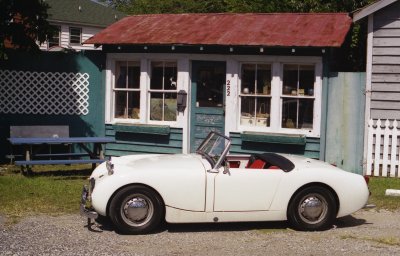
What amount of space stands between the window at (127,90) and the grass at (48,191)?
5.73 ft

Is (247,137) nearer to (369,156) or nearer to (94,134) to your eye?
(369,156)

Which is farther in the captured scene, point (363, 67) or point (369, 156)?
point (363, 67)

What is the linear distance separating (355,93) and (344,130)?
2.46ft

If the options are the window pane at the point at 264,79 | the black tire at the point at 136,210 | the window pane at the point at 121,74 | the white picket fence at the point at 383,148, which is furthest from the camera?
the window pane at the point at 121,74

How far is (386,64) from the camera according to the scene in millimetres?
11695

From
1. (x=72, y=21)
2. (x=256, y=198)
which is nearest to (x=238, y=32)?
(x=256, y=198)

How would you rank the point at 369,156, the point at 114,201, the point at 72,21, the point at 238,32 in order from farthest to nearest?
the point at 72,21 → the point at 238,32 → the point at 369,156 → the point at 114,201

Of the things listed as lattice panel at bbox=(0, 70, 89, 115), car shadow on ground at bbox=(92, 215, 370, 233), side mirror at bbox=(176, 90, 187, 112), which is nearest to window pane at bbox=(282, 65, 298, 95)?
side mirror at bbox=(176, 90, 187, 112)

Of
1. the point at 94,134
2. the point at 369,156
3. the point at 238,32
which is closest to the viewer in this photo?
the point at 369,156

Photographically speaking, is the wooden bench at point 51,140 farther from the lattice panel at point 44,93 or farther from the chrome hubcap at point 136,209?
the chrome hubcap at point 136,209

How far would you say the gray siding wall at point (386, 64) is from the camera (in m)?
11.6

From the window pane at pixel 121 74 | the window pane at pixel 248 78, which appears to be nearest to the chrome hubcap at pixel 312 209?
the window pane at pixel 248 78

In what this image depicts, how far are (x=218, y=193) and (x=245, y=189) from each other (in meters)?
0.32

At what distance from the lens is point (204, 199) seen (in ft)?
23.1
